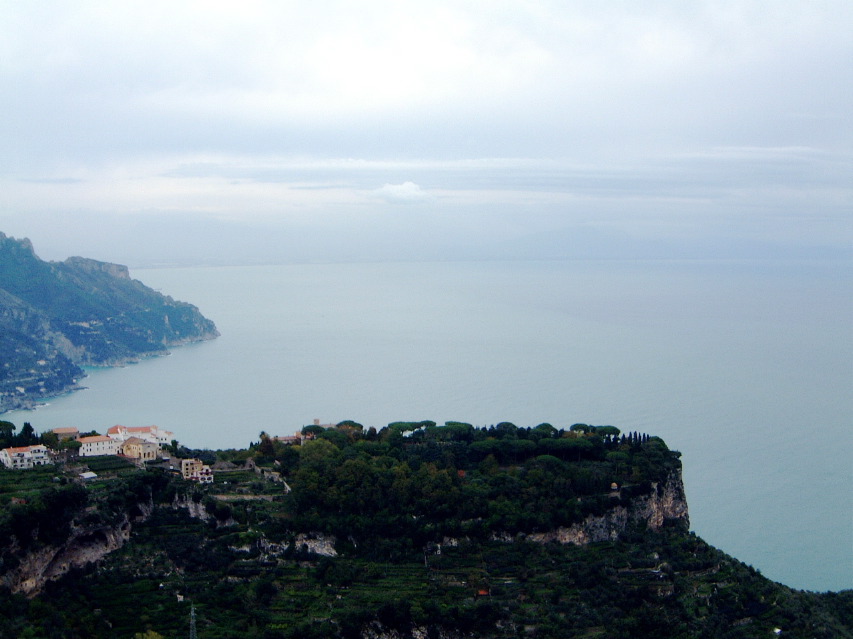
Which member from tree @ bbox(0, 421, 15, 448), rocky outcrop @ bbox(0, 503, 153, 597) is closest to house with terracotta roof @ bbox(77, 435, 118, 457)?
tree @ bbox(0, 421, 15, 448)

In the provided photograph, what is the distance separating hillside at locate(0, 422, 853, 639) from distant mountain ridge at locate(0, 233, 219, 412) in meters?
30.0

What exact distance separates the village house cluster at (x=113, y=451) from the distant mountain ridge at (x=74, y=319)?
24900mm

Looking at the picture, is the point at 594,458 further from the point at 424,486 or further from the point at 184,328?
the point at 184,328

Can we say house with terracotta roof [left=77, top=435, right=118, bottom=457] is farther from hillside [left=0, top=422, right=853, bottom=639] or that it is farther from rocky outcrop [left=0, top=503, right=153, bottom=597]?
rocky outcrop [left=0, top=503, right=153, bottom=597]

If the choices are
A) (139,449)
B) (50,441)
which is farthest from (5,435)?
(139,449)

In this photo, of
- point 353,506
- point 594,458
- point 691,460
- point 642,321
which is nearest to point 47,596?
point 353,506

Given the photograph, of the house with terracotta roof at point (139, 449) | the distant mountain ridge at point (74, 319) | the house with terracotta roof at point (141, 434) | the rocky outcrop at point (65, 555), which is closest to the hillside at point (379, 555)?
the rocky outcrop at point (65, 555)

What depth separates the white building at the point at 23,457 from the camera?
20.3 metres

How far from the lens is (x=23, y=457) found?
20.4 m

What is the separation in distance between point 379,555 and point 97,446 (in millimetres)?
7567

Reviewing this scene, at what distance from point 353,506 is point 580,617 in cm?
582

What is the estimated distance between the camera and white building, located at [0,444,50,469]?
20.3 meters

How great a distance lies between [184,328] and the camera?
63844 mm

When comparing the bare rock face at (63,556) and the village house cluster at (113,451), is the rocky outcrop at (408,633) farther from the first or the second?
the village house cluster at (113,451)
